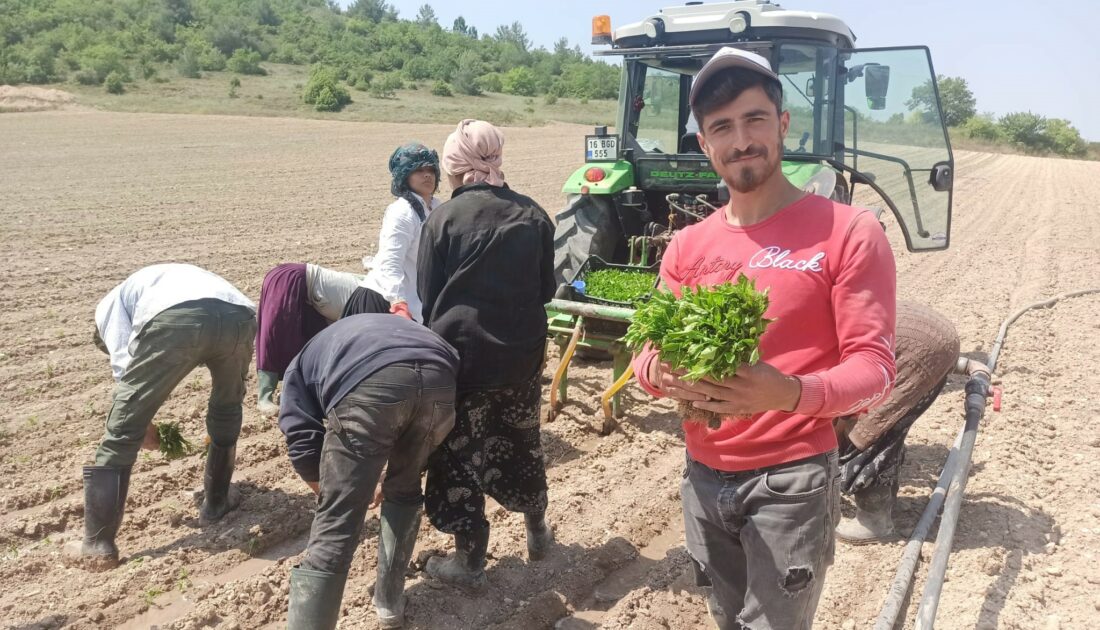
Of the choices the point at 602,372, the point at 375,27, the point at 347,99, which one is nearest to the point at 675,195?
the point at 602,372

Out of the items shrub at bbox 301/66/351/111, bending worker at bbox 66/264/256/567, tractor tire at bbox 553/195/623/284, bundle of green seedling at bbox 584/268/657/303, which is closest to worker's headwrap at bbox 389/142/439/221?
bending worker at bbox 66/264/256/567

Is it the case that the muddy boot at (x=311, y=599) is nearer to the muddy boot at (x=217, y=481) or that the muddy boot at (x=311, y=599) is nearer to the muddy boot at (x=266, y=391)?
the muddy boot at (x=217, y=481)

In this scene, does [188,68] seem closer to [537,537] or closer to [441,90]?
[441,90]

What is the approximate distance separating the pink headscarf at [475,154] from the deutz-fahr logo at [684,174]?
2968 millimetres

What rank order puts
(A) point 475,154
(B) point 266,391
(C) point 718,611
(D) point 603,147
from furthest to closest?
(D) point 603,147 < (B) point 266,391 < (A) point 475,154 < (C) point 718,611

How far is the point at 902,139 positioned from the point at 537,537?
4262 mm

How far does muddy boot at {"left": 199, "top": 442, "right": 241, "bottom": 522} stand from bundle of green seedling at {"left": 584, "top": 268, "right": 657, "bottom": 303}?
245cm

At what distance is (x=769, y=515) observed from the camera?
196 centimetres

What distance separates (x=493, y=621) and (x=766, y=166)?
2157 mm

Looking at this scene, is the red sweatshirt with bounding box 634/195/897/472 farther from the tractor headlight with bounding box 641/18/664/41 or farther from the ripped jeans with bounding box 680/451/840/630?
the tractor headlight with bounding box 641/18/664/41

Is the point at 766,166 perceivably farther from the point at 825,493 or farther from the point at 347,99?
the point at 347,99

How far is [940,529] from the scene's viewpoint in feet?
10.4

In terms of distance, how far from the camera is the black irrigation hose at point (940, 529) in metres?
2.82

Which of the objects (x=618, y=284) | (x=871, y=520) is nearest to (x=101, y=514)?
(x=618, y=284)
